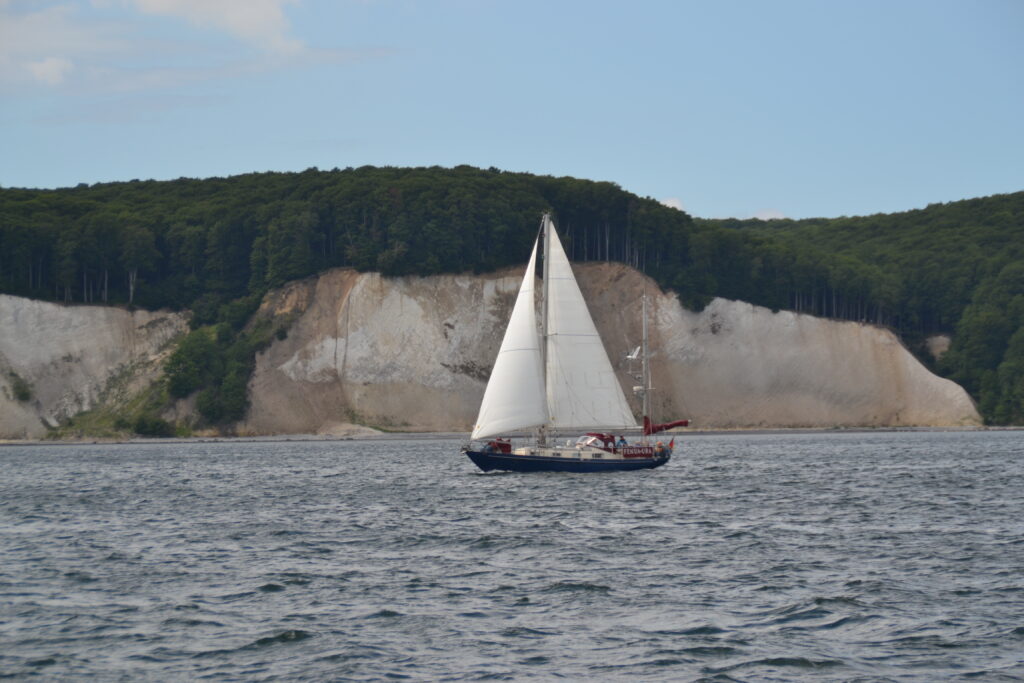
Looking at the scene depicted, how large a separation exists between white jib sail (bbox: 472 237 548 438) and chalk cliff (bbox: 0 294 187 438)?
73.3m

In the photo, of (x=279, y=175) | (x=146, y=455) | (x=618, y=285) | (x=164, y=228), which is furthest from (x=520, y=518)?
(x=279, y=175)

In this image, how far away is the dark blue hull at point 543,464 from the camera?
6581 cm

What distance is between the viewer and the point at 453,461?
281 ft

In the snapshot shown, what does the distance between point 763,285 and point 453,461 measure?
72.1 meters

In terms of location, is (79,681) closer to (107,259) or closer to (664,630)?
(664,630)

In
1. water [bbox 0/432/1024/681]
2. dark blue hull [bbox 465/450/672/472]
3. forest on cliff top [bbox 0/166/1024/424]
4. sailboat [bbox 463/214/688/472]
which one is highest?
forest on cliff top [bbox 0/166/1024/424]

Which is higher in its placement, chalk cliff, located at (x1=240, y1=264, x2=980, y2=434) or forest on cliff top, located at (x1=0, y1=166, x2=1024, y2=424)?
forest on cliff top, located at (x1=0, y1=166, x2=1024, y2=424)

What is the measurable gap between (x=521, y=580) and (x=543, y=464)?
33.7 m

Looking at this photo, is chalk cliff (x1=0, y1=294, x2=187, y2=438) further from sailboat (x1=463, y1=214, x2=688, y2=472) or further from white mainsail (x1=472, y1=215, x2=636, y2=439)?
white mainsail (x1=472, y1=215, x2=636, y2=439)

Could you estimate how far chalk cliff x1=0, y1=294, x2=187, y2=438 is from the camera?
12506 centimetres

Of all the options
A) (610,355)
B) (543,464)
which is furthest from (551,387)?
(610,355)

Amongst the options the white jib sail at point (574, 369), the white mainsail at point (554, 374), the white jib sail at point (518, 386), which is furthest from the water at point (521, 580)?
the white jib sail at point (574, 369)

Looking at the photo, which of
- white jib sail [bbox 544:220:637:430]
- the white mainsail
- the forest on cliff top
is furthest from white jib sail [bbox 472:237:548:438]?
the forest on cliff top

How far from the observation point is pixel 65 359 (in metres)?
128
